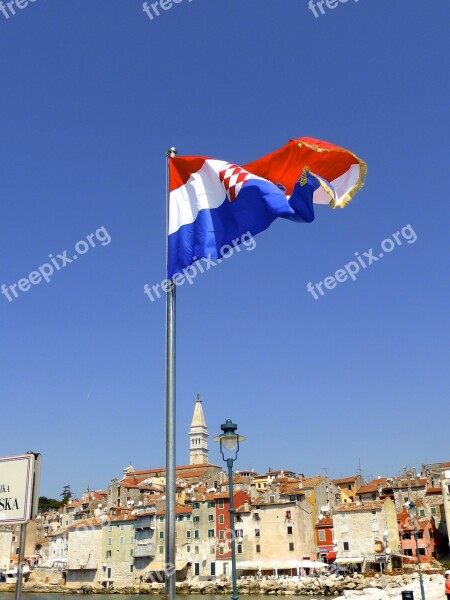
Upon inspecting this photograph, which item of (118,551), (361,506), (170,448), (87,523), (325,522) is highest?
(361,506)

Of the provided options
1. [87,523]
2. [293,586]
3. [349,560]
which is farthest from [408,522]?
[87,523]

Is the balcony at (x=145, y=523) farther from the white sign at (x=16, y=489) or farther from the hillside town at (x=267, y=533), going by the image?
the white sign at (x=16, y=489)

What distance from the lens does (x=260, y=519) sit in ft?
225

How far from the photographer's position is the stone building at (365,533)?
208 feet

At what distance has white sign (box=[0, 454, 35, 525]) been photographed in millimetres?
7328

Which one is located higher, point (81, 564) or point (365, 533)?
point (365, 533)

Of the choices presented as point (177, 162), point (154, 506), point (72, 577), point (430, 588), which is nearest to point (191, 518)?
point (154, 506)

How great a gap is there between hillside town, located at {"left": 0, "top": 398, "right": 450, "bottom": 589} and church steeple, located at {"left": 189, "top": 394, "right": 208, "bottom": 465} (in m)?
59.9

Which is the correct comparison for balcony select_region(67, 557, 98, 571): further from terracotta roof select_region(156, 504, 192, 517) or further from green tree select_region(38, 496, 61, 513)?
green tree select_region(38, 496, 61, 513)

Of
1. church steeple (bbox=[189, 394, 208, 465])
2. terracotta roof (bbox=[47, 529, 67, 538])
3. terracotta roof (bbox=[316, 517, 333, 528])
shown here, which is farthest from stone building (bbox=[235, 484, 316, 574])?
church steeple (bbox=[189, 394, 208, 465])

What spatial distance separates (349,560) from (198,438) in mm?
90834

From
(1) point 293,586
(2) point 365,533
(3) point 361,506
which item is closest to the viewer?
(1) point 293,586

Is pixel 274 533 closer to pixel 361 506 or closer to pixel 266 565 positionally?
pixel 266 565

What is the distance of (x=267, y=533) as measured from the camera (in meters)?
67.9
